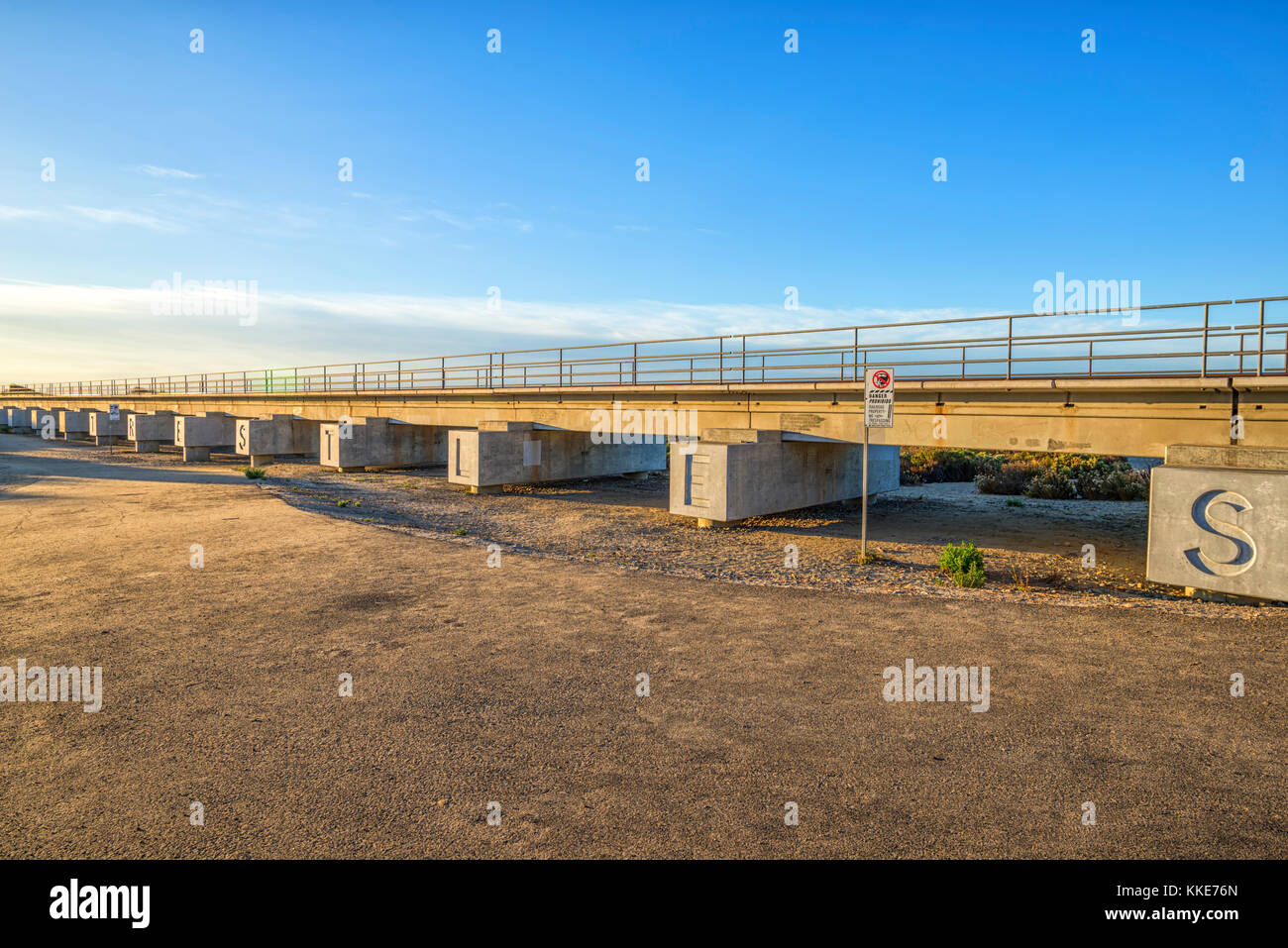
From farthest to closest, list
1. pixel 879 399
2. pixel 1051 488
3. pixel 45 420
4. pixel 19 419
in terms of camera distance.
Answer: pixel 19 419
pixel 45 420
pixel 1051 488
pixel 879 399

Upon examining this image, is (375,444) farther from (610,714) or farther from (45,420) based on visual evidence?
(45,420)

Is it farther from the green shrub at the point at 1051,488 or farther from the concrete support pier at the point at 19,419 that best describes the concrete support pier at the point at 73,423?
the green shrub at the point at 1051,488

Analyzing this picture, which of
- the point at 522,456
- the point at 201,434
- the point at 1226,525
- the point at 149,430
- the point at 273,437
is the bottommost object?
the point at 1226,525

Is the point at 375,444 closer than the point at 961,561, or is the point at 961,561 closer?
the point at 961,561

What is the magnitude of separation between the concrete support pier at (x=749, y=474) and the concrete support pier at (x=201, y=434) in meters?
31.4

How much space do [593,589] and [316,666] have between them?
4.04m

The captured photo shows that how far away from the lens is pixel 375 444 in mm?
31469

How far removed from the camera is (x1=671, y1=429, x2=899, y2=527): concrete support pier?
1711cm

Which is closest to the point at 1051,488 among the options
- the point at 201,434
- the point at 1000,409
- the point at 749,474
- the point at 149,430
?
the point at 1000,409

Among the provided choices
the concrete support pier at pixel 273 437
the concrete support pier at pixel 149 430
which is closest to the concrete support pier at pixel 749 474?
the concrete support pier at pixel 273 437

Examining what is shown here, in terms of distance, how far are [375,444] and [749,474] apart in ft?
67.2

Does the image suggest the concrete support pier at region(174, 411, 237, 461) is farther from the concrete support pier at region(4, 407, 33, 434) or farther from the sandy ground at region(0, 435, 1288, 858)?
the concrete support pier at region(4, 407, 33, 434)
